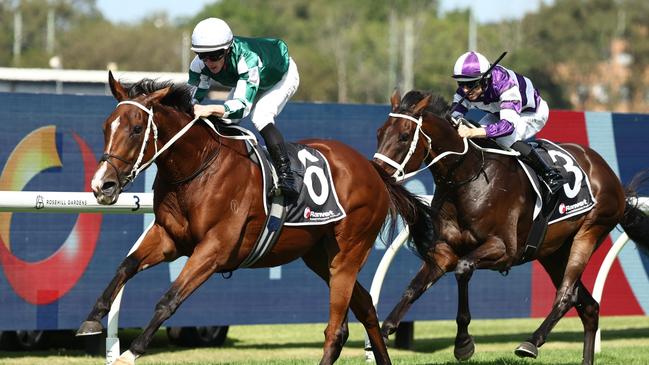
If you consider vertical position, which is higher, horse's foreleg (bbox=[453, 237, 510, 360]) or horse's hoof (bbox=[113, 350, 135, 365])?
horse's hoof (bbox=[113, 350, 135, 365])

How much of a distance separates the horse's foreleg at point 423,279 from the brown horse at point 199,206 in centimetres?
10

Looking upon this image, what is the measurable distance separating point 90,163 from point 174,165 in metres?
2.90

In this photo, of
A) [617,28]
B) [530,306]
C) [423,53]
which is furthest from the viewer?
[617,28]

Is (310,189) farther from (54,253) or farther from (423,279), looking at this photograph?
(54,253)

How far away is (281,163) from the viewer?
6.30m

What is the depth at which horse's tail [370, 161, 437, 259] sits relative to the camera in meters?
7.07

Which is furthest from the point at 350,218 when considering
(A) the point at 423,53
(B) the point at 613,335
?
(A) the point at 423,53

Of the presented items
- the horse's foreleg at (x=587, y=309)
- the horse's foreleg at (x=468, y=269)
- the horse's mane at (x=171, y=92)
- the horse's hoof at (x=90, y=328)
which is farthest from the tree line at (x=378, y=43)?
the horse's hoof at (x=90, y=328)

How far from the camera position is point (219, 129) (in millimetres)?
6230

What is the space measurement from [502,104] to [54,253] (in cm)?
351

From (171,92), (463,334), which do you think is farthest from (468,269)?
(171,92)

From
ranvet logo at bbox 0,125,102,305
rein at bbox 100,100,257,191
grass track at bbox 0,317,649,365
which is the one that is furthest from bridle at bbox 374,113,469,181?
ranvet logo at bbox 0,125,102,305

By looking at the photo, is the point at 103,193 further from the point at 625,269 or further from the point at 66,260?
the point at 625,269

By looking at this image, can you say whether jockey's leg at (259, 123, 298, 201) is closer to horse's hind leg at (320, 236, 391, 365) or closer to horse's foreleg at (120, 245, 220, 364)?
horse's hind leg at (320, 236, 391, 365)
